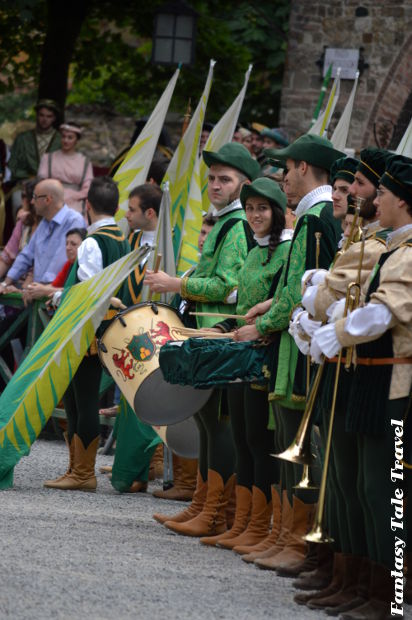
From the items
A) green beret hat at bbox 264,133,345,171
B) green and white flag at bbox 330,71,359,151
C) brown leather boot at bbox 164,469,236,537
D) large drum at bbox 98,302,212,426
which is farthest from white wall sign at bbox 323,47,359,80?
green beret hat at bbox 264,133,345,171

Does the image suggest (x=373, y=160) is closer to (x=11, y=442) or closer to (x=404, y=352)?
(x=404, y=352)

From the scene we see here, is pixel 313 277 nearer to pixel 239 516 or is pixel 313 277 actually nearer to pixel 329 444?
pixel 329 444

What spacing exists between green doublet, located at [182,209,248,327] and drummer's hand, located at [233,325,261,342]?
2.44 ft

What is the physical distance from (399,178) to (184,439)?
2.87 m

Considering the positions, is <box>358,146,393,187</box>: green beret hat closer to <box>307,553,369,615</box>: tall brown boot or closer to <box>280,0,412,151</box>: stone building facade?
<box>307,553,369,615</box>: tall brown boot

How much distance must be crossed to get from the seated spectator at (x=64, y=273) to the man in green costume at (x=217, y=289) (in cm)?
256

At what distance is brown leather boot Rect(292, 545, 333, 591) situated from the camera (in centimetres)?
534

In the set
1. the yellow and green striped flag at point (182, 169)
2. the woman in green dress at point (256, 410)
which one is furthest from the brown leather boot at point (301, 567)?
the yellow and green striped flag at point (182, 169)

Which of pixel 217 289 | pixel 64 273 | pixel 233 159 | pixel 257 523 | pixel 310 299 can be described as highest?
pixel 233 159

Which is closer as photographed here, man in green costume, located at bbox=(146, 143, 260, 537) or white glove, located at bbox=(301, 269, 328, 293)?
white glove, located at bbox=(301, 269, 328, 293)

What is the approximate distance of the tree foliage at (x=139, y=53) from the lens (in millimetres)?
16812

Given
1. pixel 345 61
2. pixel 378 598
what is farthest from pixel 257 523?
pixel 345 61

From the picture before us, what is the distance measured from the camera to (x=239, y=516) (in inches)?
253

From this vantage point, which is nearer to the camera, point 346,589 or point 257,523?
point 346,589
